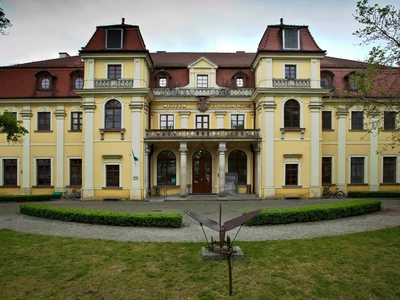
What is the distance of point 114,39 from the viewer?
2236 centimetres

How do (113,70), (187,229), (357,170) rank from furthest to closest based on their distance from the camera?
(357,170), (113,70), (187,229)

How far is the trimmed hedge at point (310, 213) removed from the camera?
12.5 m

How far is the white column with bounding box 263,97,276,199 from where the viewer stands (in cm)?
2188

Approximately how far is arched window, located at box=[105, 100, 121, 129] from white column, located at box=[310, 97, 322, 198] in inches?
612

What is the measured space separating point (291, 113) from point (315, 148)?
11.2ft

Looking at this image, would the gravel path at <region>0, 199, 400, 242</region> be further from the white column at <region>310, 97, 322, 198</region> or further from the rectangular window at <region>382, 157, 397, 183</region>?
the rectangular window at <region>382, 157, 397, 183</region>

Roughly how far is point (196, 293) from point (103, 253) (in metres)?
3.87

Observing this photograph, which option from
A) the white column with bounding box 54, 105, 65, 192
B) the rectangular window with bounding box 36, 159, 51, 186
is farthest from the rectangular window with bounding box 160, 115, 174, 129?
the rectangular window with bounding box 36, 159, 51, 186

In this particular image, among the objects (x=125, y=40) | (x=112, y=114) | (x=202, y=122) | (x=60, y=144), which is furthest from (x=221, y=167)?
(x=60, y=144)

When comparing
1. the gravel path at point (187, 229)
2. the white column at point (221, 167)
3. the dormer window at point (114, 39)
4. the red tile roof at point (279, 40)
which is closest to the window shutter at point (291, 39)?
the red tile roof at point (279, 40)

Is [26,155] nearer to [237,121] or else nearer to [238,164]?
[238,164]

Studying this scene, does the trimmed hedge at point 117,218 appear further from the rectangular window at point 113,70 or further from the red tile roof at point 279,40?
the red tile roof at point 279,40

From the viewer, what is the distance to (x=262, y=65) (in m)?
22.1

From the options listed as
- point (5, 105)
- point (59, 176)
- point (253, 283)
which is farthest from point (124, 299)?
point (5, 105)
